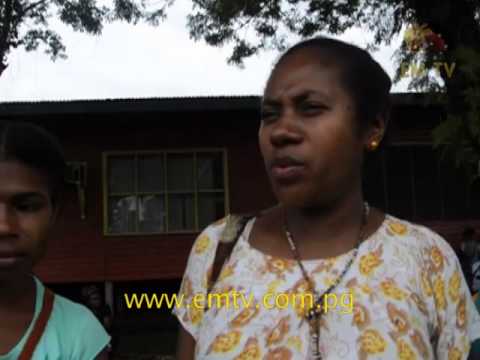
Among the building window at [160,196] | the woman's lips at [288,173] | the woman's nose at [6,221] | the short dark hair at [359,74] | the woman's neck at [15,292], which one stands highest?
the building window at [160,196]

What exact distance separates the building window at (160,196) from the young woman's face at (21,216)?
9664 mm

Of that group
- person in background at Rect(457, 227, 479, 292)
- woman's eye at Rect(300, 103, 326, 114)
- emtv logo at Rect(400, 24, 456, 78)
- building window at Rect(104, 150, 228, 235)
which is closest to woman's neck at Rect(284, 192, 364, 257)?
woman's eye at Rect(300, 103, 326, 114)

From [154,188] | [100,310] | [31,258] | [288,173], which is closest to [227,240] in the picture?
[288,173]

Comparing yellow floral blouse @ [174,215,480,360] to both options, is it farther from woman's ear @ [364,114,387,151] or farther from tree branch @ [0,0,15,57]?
tree branch @ [0,0,15,57]

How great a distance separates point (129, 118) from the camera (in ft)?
36.9

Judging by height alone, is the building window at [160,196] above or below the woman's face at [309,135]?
above

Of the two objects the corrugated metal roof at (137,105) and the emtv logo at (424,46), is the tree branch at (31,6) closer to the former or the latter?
the corrugated metal roof at (137,105)

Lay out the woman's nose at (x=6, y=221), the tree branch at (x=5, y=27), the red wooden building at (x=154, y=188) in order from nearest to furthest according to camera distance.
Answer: the woman's nose at (x=6, y=221) → the tree branch at (x=5, y=27) → the red wooden building at (x=154, y=188)

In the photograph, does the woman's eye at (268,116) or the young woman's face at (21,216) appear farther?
the woman's eye at (268,116)

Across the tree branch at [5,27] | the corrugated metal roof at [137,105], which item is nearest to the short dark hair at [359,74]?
the tree branch at [5,27]

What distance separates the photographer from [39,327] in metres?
1.56

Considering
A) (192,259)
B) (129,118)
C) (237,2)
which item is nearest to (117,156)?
(129,118)

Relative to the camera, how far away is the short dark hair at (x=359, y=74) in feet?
5.49

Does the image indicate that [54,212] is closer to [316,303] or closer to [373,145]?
[316,303]
